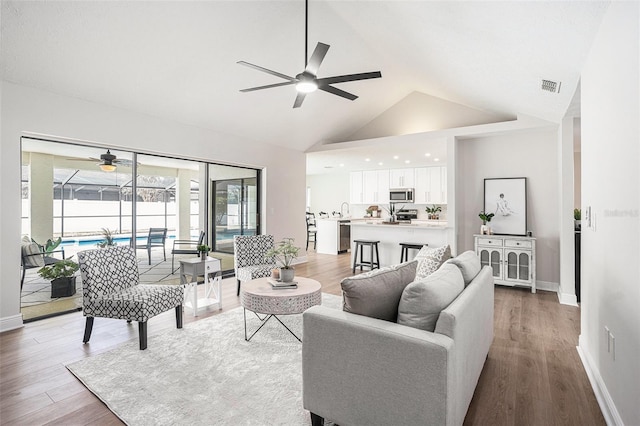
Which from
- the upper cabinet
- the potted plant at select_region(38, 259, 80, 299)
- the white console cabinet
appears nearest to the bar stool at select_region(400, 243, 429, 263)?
the white console cabinet

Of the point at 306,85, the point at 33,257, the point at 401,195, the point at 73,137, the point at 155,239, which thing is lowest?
Answer: the point at 33,257

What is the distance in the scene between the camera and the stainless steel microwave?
8.68 meters

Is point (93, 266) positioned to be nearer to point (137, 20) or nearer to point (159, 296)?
point (159, 296)

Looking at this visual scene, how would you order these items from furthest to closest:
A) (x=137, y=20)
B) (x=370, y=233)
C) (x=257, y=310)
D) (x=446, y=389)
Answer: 1. (x=370, y=233)
2. (x=137, y=20)
3. (x=257, y=310)
4. (x=446, y=389)

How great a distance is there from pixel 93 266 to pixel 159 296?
2.14 ft

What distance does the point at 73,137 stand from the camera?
3.86 meters

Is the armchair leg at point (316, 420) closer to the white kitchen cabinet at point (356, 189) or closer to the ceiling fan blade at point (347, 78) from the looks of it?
the ceiling fan blade at point (347, 78)

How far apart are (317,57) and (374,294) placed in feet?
7.11

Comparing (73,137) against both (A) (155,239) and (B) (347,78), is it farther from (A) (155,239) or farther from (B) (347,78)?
(B) (347,78)

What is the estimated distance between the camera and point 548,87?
11.2 ft

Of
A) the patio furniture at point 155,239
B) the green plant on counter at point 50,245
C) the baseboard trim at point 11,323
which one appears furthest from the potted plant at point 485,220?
the baseboard trim at point 11,323

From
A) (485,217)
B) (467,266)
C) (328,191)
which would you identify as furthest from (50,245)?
(328,191)

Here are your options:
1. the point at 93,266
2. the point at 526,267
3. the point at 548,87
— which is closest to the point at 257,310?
the point at 93,266

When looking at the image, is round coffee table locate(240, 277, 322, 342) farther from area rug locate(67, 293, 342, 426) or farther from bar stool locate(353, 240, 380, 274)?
bar stool locate(353, 240, 380, 274)
